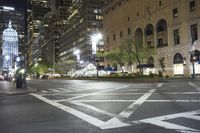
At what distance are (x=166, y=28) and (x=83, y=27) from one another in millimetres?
76398

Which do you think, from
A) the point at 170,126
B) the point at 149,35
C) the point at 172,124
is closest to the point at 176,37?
the point at 149,35

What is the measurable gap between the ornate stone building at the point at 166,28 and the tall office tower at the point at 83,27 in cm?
4387

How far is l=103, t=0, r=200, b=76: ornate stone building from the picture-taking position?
64.4m

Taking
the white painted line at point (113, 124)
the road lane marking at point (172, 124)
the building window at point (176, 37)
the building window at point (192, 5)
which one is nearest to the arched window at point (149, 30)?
the building window at point (176, 37)

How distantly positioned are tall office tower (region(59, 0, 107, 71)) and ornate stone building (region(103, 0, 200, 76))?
4387 centimetres

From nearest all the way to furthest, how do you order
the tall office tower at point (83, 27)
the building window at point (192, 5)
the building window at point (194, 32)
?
the building window at point (194, 32) < the building window at point (192, 5) < the tall office tower at point (83, 27)

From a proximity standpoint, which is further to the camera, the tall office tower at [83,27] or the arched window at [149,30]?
the tall office tower at [83,27]

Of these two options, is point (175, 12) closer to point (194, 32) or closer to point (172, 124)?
point (194, 32)

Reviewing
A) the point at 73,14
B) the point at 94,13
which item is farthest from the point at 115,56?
the point at 73,14

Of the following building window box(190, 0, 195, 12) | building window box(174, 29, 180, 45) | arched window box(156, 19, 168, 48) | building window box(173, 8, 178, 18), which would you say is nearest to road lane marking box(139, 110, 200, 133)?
building window box(190, 0, 195, 12)

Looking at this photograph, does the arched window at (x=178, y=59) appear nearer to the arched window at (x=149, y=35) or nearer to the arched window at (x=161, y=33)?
the arched window at (x=161, y=33)

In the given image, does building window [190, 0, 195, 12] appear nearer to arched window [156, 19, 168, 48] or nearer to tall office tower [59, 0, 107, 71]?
arched window [156, 19, 168, 48]

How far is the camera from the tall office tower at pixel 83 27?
141000mm

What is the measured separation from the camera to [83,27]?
146125 millimetres
